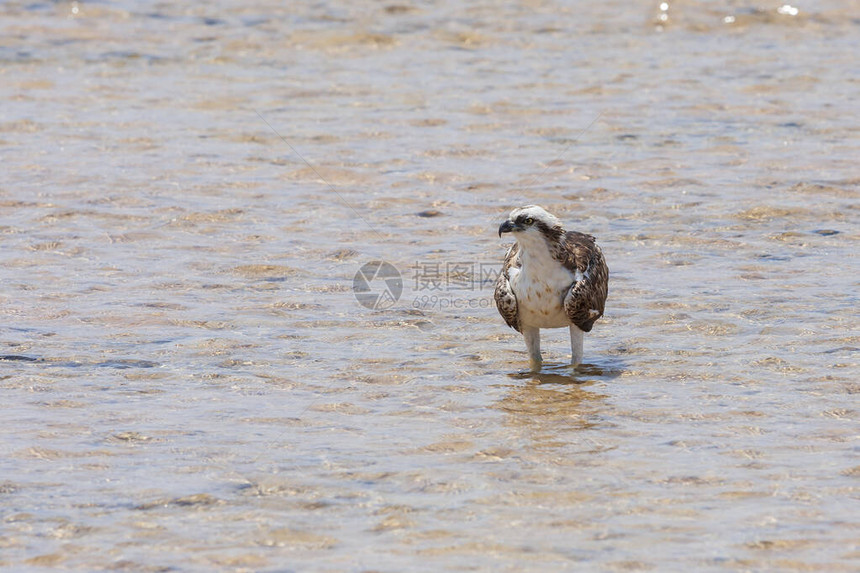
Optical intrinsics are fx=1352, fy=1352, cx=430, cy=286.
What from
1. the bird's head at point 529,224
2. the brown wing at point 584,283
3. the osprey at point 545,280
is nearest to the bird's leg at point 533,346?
the osprey at point 545,280

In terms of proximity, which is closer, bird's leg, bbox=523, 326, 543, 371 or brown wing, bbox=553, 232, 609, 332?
brown wing, bbox=553, 232, 609, 332

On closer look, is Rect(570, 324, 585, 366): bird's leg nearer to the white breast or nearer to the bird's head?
the white breast

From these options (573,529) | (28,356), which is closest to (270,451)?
(573,529)

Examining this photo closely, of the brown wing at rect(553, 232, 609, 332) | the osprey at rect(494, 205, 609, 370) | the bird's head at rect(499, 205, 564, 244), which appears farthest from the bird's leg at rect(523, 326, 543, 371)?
the bird's head at rect(499, 205, 564, 244)

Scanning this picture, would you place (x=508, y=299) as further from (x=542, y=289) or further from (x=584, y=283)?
(x=584, y=283)

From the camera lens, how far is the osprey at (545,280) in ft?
34.2

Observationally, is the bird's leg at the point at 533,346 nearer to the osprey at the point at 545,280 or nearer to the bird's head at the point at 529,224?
the osprey at the point at 545,280

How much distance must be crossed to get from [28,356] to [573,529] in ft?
17.2

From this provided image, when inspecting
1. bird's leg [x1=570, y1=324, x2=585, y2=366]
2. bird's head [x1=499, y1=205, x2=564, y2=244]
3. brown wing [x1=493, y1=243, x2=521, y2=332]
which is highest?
bird's head [x1=499, y1=205, x2=564, y2=244]

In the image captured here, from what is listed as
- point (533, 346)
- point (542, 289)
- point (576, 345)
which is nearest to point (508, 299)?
point (542, 289)

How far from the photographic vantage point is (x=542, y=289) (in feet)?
34.3

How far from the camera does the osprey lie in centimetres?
1041

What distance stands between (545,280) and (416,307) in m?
2.46

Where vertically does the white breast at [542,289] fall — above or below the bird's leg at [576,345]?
above
